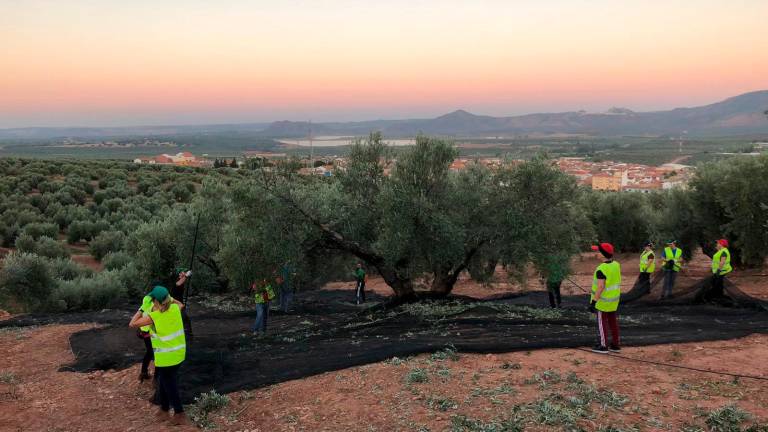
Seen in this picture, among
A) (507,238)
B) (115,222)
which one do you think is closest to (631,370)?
(507,238)

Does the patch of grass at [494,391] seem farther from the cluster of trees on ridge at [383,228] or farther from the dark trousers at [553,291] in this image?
the dark trousers at [553,291]

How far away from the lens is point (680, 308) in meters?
12.6

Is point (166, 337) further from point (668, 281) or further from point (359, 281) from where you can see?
point (668, 281)

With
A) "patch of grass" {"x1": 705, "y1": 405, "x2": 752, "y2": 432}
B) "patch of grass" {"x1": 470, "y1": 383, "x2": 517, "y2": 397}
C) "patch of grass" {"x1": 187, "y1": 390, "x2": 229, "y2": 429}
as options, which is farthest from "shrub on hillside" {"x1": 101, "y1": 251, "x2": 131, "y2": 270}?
"patch of grass" {"x1": 705, "y1": 405, "x2": 752, "y2": 432}

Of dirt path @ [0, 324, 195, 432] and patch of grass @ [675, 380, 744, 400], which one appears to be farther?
dirt path @ [0, 324, 195, 432]

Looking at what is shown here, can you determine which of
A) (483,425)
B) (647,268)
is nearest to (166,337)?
(483,425)

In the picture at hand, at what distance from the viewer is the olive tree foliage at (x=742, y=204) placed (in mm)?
18078

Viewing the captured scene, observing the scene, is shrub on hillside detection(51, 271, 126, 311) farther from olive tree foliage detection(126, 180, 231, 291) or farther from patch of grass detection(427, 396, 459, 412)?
patch of grass detection(427, 396, 459, 412)

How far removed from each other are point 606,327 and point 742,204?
13.8 meters

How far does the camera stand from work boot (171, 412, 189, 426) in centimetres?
672

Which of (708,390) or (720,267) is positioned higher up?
(720,267)

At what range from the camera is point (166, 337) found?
21.5ft

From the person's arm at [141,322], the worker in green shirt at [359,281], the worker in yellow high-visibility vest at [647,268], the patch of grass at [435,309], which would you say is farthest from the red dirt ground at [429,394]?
the worker in green shirt at [359,281]

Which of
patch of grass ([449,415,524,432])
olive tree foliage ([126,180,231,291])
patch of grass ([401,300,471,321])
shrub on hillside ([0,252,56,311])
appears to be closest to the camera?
patch of grass ([449,415,524,432])
